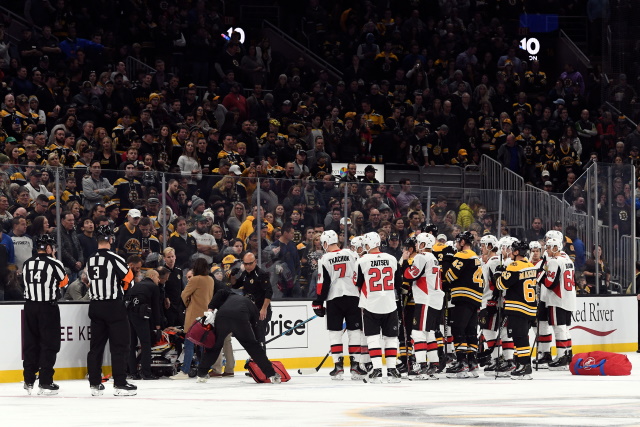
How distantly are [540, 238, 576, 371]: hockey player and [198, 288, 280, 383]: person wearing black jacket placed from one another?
180 inches

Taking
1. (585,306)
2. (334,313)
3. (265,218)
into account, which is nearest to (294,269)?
(265,218)

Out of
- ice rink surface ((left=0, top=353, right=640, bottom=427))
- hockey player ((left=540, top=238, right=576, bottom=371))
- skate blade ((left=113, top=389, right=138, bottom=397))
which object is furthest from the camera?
hockey player ((left=540, top=238, right=576, bottom=371))

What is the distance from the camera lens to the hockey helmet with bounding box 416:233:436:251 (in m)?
14.8

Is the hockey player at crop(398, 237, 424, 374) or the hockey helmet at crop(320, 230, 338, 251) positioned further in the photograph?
the hockey helmet at crop(320, 230, 338, 251)

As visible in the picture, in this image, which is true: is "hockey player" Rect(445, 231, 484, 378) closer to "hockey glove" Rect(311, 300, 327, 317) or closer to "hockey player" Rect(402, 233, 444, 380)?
"hockey player" Rect(402, 233, 444, 380)

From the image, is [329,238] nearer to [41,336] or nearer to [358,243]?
[358,243]

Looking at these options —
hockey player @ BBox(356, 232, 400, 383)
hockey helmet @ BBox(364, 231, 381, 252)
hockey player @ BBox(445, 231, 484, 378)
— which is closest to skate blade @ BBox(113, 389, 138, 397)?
hockey player @ BBox(356, 232, 400, 383)

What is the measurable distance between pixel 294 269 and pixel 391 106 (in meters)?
7.77

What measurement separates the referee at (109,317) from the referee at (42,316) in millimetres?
473

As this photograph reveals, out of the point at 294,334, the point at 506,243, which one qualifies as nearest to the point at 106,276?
the point at 294,334

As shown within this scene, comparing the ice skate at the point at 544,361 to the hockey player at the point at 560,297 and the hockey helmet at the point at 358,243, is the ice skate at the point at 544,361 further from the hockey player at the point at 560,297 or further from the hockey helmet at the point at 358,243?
the hockey helmet at the point at 358,243

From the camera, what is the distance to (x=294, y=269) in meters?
17.2

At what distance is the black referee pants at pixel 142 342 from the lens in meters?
14.8

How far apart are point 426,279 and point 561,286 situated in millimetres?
3128
